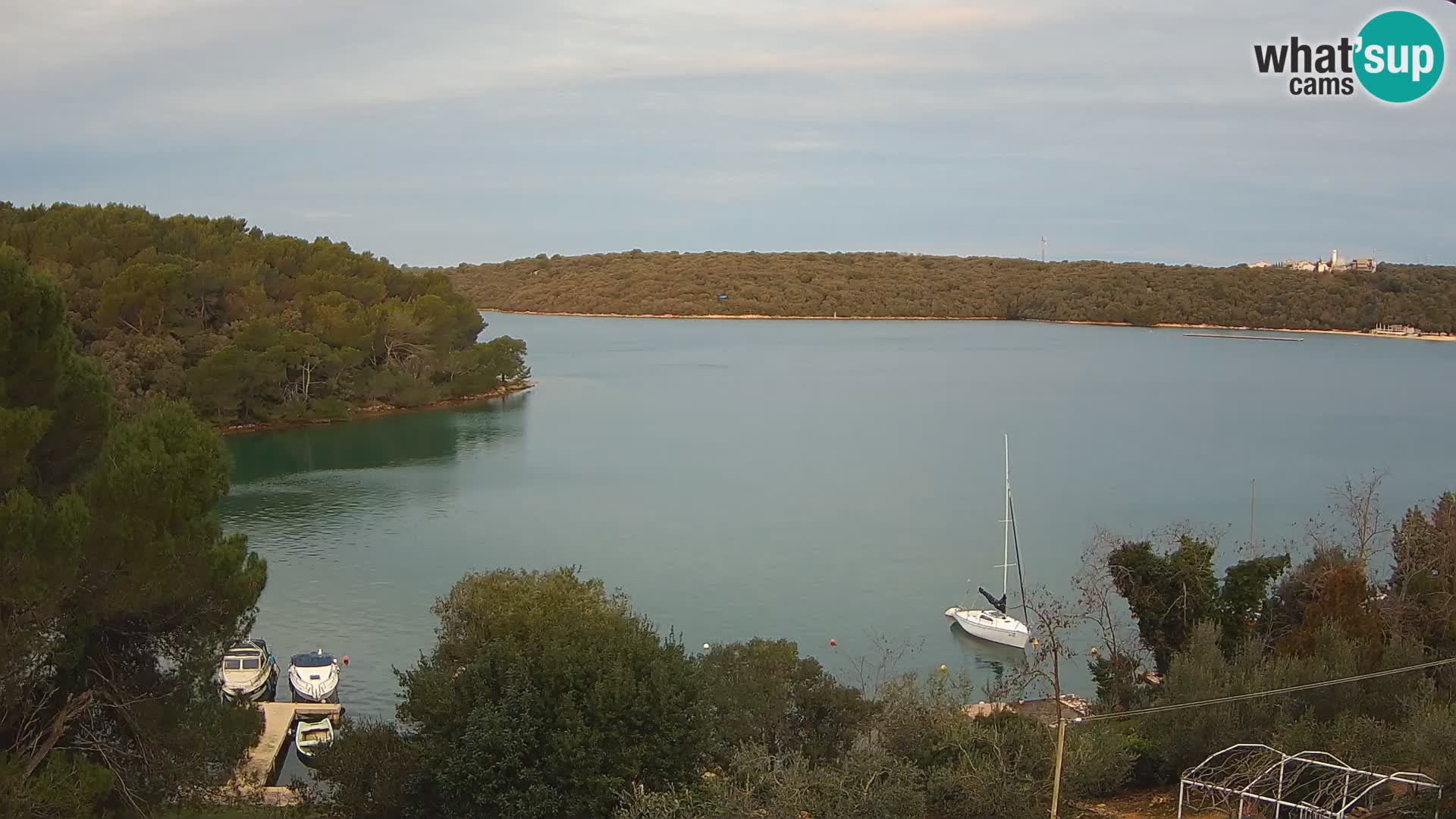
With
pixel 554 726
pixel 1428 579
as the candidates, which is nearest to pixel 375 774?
pixel 554 726

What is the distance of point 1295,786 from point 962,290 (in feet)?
370

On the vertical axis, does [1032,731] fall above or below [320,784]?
above

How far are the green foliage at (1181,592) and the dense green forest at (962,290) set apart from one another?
3549 inches

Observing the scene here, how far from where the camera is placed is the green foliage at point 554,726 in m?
8.84

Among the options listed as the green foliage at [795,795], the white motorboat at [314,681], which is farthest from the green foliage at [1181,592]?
the white motorboat at [314,681]

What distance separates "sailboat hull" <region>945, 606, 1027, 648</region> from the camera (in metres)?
18.4

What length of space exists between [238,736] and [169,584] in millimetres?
1362

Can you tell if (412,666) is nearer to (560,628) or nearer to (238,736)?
(560,628)

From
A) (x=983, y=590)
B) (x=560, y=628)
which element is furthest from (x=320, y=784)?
(x=983, y=590)

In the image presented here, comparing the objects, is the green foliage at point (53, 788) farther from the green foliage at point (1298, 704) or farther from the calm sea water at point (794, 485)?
the green foliage at point (1298, 704)

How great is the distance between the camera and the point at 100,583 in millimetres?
8109

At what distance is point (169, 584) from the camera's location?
8.24 meters

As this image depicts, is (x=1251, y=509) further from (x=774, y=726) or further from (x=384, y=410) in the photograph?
(x=384, y=410)

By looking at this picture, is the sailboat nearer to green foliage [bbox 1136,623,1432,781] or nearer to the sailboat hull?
the sailboat hull
